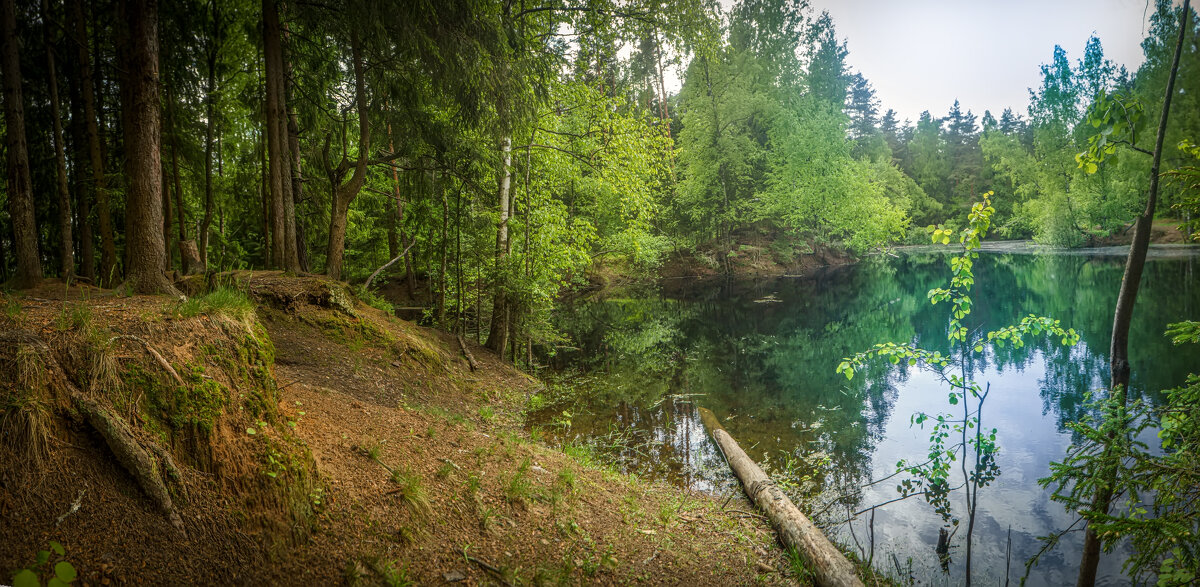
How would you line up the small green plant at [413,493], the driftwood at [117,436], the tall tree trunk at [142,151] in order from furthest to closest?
1. the tall tree trunk at [142,151]
2. the small green plant at [413,493]
3. the driftwood at [117,436]

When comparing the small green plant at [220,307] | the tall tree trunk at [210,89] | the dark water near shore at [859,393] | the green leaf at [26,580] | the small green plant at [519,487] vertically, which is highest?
the tall tree trunk at [210,89]

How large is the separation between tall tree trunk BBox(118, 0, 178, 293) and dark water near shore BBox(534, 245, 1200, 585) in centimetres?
605

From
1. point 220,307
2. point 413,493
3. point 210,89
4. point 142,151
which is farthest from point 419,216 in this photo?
point 413,493

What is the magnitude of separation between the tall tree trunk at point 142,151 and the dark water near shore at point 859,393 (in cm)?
605

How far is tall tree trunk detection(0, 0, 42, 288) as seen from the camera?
7266mm

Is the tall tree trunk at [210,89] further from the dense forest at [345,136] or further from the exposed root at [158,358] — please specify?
the exposed root at [158,358]

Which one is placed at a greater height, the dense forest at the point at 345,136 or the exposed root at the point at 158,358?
the dense forest at the point at 345,136

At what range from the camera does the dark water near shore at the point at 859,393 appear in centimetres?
685

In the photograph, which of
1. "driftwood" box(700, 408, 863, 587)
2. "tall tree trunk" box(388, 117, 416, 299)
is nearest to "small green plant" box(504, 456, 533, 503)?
"driftwood" box(700, 408, 863, 587)

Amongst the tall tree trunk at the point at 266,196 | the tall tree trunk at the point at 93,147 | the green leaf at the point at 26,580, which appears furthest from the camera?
the tall tree trunk at the point at 266,196

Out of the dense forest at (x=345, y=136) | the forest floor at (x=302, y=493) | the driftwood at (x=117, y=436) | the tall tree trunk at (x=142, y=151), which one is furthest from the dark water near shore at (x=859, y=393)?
the driftwood at (x=117, y=436)

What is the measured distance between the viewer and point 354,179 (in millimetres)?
9664

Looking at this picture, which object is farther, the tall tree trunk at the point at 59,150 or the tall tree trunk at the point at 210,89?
the tall tree trunk at the point at 210,89

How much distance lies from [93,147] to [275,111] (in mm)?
4792
